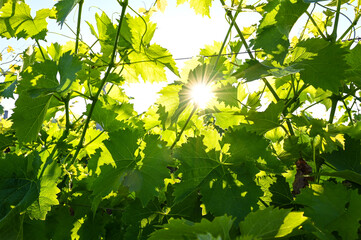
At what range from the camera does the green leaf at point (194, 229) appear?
0.51m

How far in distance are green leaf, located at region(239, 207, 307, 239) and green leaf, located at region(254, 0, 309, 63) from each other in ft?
1.40

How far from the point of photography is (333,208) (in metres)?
0.64

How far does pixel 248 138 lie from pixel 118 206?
47 cm

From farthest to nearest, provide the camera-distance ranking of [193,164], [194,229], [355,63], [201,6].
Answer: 1. [201,6]
2. [355,63]
3. [193,164]
4. [194,229]

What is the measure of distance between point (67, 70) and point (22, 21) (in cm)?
38

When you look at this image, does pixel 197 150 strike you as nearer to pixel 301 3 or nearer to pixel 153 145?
pixel 153 145

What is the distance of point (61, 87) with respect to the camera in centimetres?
89

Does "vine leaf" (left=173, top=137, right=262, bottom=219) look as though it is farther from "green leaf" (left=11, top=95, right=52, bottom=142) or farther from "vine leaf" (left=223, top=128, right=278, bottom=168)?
"green leaf" (left=11, top=95, right=52, bottom=142)

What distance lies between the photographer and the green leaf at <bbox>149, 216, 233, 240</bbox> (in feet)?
1.68

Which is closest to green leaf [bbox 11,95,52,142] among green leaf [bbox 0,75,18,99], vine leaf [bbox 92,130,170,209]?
vine leaf [bbox 92,130,170,209]

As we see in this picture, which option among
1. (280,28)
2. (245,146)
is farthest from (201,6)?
(245,146)

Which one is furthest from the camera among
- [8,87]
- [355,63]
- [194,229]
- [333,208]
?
[8,87]

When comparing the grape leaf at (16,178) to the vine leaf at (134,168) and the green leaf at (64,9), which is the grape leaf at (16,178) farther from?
the green leaf at (64,9)

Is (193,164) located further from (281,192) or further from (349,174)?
(349,174)
